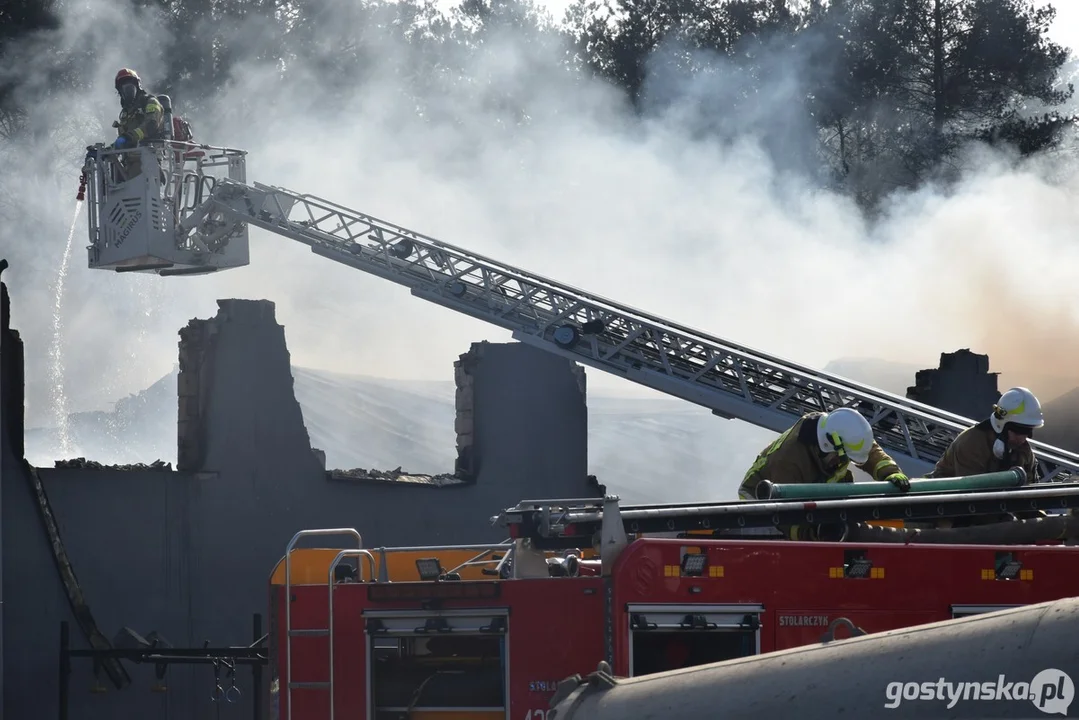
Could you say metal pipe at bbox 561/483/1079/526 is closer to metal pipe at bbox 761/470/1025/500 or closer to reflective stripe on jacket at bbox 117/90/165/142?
metal pipe at bbox 761/470/1025/500

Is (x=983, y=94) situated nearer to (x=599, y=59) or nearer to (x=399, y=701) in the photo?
(x=599, y=59)

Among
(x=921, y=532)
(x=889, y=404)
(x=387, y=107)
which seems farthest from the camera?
(x=387, y=107)

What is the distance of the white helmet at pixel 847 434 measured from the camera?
863 centimetres

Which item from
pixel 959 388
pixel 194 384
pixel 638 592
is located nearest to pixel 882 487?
pixel 638 592

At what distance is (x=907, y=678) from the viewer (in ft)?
16.7

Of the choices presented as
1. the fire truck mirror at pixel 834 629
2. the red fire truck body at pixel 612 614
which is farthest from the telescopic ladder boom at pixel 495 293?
the fire truck mirror at pixel 834 629

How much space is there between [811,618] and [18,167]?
29798mm

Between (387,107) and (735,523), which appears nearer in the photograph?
(735,523)

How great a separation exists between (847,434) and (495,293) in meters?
8.75

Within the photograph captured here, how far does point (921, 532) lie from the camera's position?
803cm

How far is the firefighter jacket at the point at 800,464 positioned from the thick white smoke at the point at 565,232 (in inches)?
831

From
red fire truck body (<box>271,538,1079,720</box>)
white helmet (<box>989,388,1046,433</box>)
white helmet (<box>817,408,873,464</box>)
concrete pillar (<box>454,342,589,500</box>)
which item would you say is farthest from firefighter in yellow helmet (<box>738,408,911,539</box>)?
concrete pillar (<box>454,342,589,500</box>)

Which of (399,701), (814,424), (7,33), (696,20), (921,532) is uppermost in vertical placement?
(696,20)

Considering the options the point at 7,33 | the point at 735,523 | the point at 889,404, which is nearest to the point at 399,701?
the point at 735,523
